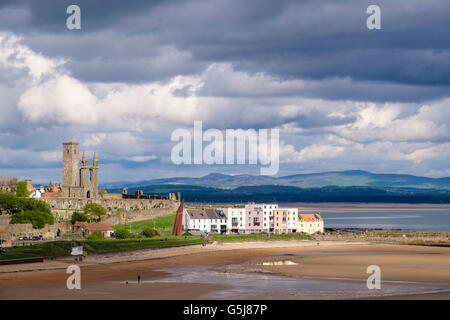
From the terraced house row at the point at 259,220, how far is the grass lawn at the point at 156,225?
5.08 meters

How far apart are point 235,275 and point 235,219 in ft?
236

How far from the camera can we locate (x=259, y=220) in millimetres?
147875

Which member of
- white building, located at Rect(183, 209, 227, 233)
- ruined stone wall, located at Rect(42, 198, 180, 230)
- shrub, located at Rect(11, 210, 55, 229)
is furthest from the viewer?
white building, located at Rect(183, 209, 227, 233)

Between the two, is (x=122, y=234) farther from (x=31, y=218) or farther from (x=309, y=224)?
(x=309, y=224)

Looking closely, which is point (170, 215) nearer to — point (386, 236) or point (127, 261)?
point (386, 236)

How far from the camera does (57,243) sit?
95.0 metres

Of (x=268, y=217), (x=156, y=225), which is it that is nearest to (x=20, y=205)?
(x=156, y=225)

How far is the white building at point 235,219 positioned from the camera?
145250 millimetres

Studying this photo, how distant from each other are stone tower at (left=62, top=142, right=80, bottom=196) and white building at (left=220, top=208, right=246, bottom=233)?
39.5 meters

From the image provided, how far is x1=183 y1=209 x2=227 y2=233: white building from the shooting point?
461 feet

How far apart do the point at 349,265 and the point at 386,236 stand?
57.9 m

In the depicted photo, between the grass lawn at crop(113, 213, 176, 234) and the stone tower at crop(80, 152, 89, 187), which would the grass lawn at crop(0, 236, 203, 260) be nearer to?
the grass lawn at crop(113, 213, 176, 234)

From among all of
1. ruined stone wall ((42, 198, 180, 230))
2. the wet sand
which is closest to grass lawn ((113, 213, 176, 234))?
ruined stone wall ((42, 198, 180, 230))
